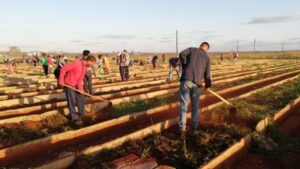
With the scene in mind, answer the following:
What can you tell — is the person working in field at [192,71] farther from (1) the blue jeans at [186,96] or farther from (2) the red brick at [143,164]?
(2) the red brick at [143,164]

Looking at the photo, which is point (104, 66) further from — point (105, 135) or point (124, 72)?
point (105, 135)

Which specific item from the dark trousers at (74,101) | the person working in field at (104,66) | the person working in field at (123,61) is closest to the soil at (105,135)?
the dark trousers at (74,101)

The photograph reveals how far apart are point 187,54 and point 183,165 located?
7.27 feet

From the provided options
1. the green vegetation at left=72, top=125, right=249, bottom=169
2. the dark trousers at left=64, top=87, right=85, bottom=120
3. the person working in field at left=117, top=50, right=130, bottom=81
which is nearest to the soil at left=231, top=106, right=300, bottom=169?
the green vegetation at left=72, top=125, right=249, bottom=169

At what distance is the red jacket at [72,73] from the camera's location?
691 cm

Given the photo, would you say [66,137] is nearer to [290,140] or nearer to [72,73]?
[72,73]

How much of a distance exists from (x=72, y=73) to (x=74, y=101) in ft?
2.24

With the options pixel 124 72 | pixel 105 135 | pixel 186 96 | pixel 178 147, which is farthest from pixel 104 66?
pixel 178 147

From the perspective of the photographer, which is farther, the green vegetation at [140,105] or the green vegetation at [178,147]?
the green vegetation at [140,105]

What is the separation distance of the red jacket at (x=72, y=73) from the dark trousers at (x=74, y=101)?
0.65 feet

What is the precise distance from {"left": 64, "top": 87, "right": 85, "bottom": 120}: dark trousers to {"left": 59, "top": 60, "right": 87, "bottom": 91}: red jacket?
0.20m

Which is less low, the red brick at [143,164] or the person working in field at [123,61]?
the person working in field at [123,61]

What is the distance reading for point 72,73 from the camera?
7074mm

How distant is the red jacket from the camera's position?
691 cm
